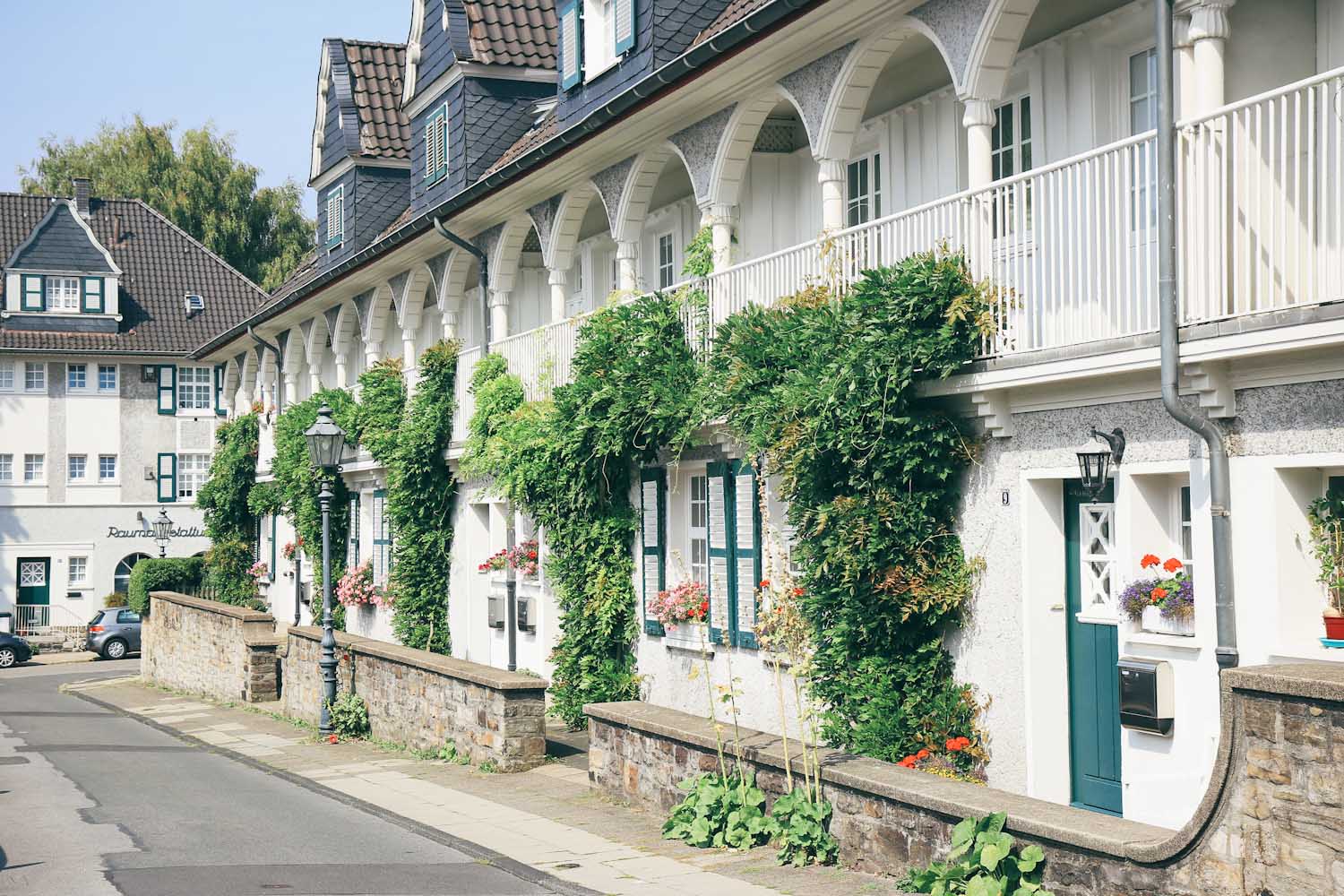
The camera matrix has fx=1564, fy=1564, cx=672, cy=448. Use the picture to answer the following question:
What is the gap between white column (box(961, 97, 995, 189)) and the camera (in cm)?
1148

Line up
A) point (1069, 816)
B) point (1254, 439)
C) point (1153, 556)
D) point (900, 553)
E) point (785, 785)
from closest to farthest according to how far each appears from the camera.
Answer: point (1069, 816), point (1254, 439), point (1153, 556), point (785, 785), point (900, 553)

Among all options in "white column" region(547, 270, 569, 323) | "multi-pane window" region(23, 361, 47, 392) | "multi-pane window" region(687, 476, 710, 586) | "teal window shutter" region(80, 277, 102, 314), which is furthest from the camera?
"teal window shutter" region(80, 277, 102, 314)

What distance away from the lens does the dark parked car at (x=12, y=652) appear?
143 ft

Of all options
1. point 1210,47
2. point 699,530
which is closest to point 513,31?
point 699,530

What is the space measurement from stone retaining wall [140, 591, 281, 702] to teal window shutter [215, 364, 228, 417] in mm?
9890

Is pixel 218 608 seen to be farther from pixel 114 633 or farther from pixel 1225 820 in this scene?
pixel 1225 820

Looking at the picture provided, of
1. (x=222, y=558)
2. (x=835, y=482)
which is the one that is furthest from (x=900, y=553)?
(x=222, y=558)

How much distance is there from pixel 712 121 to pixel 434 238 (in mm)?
8619

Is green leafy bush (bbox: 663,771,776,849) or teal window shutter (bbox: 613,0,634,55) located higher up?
teal window shutter (bbox: 613,0,634,55)

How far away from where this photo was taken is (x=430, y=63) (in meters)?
26.6

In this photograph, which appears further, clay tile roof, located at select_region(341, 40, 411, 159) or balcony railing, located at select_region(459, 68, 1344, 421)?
clay tile roof, located at select_region(341, 40, 411, 159)

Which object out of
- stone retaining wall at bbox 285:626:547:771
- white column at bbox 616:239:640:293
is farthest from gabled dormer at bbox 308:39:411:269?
white column at bbox 616:239:640:293

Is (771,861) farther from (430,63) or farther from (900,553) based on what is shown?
(430,63)

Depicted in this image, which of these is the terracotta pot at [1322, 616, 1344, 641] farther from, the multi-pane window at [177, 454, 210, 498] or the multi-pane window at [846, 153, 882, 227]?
the multi-pane window at [177, 454, 210, 498]
